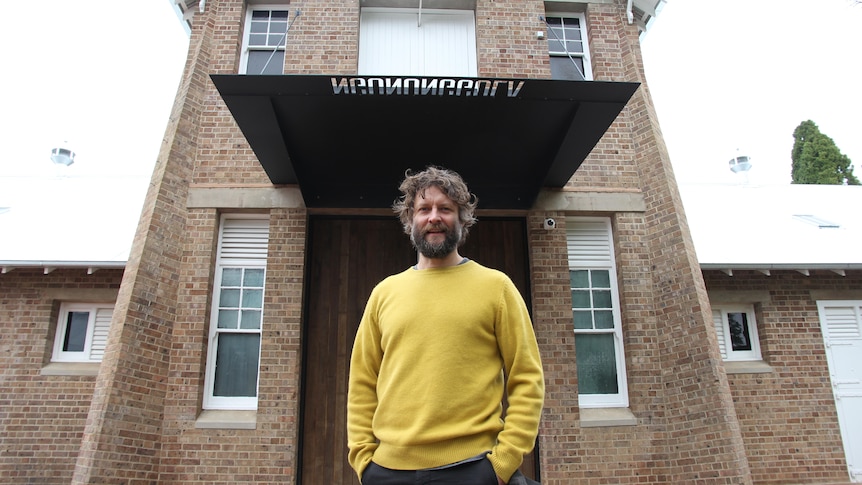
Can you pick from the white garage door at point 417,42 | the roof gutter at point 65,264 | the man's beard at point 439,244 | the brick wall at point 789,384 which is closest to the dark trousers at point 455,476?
the man's beard at point 439,244

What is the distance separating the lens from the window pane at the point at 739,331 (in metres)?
7.37

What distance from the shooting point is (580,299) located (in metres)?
6.20

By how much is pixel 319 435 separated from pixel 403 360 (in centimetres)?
423

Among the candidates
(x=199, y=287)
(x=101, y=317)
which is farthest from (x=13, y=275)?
(x=199, y=287)

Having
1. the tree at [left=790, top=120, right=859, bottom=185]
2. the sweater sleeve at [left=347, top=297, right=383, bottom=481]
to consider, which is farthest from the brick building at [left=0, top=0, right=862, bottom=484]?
the tree at [left=790, top=120, right=859, bottom=185]

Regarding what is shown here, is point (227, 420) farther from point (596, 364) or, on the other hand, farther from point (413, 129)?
point (596, 364)

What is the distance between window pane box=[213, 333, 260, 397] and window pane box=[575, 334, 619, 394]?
3.75m

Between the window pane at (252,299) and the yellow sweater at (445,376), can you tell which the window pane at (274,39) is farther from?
the yellow sweater at (445,376)

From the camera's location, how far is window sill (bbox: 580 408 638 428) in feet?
18.4

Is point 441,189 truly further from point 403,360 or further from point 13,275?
point 13,275

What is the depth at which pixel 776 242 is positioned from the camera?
25.6 ft

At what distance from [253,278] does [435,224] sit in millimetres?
4288

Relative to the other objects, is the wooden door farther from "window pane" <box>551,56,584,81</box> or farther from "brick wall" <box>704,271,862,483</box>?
"brick wall" <box>704,271,862,483</box>

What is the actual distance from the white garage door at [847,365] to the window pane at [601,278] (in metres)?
3.74
